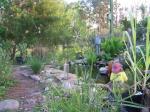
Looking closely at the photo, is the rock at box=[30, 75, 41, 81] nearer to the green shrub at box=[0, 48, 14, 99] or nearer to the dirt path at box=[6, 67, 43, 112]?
the dirt path at box=[6, 67, 43, 112]

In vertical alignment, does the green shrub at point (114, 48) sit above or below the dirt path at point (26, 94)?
above

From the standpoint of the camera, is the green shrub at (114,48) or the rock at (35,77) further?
the green shrub at (114,48)

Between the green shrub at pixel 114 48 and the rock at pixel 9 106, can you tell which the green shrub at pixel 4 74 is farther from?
the green shrub at pixel 114 48

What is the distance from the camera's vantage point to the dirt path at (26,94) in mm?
5588

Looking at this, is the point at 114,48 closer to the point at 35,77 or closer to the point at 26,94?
the point at 35,77

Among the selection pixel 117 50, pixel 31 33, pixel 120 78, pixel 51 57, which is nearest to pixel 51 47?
pixel 31 33

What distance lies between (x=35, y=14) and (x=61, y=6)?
1221mm

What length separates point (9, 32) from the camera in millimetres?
15031

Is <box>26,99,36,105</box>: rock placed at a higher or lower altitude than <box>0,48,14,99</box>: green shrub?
lower

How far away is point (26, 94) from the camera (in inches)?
262

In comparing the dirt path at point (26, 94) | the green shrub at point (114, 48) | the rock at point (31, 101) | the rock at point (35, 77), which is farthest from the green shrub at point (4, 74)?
the green shrub at point (114, 48)

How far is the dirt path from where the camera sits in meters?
5.59

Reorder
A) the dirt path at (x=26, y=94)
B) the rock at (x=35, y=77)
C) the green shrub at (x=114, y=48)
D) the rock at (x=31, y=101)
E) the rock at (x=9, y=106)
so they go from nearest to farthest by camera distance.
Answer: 1. the rock at (x=9, y=106)
2. the dirt path at (x=26, y=94)
3. the rock at (x=31, y=101)
4. the rock at (x=35, y=77)
5. the green shrub at (x=114, y=48)

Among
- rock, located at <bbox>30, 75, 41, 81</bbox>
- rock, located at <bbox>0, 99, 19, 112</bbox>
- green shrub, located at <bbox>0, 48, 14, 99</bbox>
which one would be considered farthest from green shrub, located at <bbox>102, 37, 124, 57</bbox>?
rock, located at <bbox>0, 99, 19, 112</bbox>
